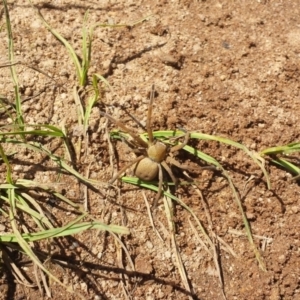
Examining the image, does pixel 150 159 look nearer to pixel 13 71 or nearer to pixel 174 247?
pixel 174 247

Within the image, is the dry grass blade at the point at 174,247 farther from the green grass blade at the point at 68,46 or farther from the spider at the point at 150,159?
the green grass blade at the point at 68,46

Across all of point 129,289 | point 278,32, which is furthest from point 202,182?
point 278,32

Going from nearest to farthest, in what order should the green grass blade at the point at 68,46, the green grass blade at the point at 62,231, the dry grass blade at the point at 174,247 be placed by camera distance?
the green grass blade at the point at 62,231 < the dry grass blade at the point at 174,247 < the green grass blade at the point at 68,46

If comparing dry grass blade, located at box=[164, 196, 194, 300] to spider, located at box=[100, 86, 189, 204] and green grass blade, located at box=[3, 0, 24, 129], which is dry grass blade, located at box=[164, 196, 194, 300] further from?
green grass blade, located at box=[3, 0, 24, 129]

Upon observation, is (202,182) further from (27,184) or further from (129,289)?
(27,184)

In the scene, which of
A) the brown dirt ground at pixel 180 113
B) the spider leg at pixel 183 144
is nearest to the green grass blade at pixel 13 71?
the brown dirt ground at pixel 180 113

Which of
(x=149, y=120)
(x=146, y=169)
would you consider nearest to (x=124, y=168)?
(x=146, y=169)

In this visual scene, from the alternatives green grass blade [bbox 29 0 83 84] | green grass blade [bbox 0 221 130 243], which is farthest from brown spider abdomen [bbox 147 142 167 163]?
green grass blade [bbox 29 0 83 84]
